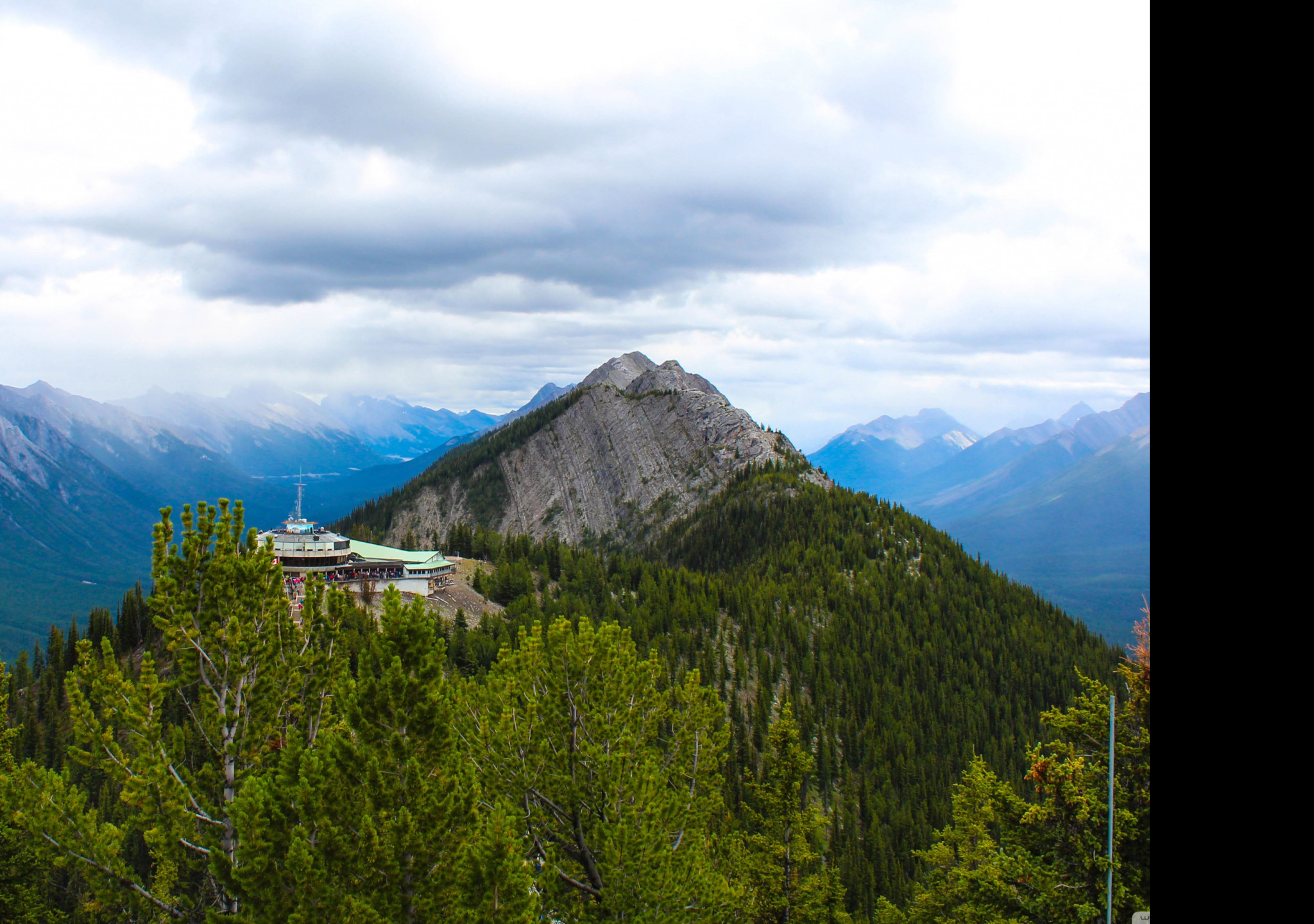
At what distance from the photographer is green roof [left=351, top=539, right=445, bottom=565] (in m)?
98.2

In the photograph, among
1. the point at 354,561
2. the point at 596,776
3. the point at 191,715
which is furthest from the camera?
the point at 354,561

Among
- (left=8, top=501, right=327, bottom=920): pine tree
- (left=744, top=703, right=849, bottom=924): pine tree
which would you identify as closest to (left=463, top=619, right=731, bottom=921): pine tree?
(left=8, top=501, right=327, bottom=920): pine tree

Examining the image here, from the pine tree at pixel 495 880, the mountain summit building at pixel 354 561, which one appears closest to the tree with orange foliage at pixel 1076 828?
the pine tree at pixel 495 880

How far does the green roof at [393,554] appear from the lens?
9825 centimetres

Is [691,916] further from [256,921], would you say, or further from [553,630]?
[256,921]

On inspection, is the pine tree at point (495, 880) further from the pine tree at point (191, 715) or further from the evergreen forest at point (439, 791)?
the pine tree at point (191, 715)

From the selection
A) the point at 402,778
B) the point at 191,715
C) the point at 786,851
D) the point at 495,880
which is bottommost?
the point at 786,851

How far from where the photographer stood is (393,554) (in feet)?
331

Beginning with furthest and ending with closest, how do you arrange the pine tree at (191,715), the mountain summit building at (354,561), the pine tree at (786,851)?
the mountain summit building at (354,561) < the pine tree at (786,851) < the pine tree at (191,715)

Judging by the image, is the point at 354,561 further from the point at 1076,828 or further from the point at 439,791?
the point at 1076,828

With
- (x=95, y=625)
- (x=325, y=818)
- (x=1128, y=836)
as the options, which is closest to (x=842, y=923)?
(x=1128, y=836)

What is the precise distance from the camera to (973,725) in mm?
102125

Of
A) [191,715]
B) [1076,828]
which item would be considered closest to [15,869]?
[191,715]
